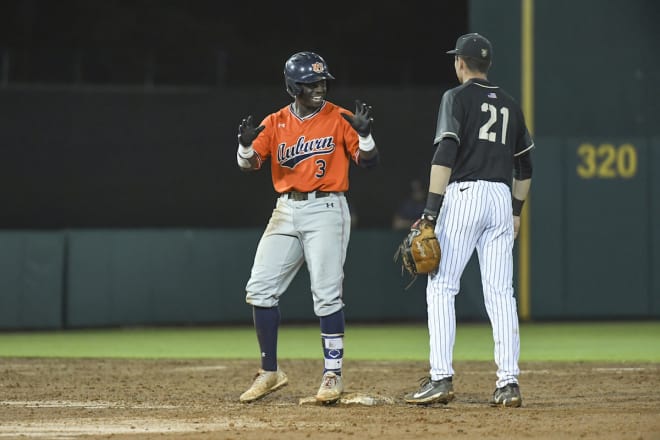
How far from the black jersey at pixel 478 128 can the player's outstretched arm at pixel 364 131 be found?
40cm

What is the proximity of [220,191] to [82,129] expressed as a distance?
3101mm

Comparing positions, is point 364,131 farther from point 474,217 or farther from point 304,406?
point 304,406

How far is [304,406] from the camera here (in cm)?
611

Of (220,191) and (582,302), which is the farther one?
(220,191)

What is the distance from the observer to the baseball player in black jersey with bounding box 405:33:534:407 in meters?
6.00

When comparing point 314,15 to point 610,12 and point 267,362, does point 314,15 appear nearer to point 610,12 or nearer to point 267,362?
point 610,12

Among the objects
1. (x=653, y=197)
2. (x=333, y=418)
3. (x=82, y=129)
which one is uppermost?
(x=82, y=129)

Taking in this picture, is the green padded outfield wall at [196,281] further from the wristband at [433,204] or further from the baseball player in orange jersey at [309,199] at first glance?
the wristband at [433,204]

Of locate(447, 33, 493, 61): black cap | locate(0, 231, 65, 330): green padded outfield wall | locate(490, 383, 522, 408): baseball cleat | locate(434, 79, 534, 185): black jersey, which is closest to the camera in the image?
locate(490, 383, 522, 408): baseball cleat

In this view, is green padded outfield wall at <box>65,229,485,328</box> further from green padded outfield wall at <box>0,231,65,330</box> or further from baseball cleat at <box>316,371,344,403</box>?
baseball cleat at <box>316,371,344,403</box>

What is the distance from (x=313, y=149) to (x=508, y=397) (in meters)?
1.79

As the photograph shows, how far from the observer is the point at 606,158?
13414 millimetres

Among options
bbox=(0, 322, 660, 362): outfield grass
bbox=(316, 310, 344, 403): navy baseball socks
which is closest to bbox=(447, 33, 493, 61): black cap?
bbox=(316, 310, 344, 403): navy baseball socks

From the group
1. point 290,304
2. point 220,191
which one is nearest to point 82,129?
point 220,191
